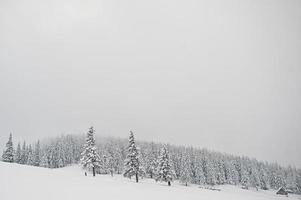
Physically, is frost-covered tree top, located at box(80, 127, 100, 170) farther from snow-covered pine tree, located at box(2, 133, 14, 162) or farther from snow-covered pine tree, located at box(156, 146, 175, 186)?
snow-covered pine tree, located at box(2, 133, 14, 162)

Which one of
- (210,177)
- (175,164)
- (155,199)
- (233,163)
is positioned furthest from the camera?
(233,163)

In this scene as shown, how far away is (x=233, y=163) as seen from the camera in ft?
456

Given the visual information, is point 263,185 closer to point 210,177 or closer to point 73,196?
point 210,177

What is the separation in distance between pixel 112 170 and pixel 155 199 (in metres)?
82.7

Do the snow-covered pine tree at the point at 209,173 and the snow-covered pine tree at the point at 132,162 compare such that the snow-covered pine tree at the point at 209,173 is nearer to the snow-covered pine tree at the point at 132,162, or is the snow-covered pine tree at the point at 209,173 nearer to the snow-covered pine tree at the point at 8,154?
the snow-covered pine tree at the point at 132,162

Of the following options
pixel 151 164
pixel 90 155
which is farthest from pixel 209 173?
pixel 90 155

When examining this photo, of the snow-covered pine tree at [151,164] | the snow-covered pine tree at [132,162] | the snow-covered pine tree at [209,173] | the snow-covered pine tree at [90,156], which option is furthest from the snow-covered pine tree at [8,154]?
the snow-covered pine tree at [209,173]

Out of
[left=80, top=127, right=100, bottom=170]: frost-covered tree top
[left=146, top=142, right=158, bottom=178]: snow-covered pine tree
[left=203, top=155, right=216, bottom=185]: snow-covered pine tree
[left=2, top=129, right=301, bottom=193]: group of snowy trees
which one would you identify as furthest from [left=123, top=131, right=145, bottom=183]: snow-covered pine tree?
[left=203, top=155, right=216, bottom=185]: snow-covered pine tree

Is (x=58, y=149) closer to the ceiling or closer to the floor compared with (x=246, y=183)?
closer to the ceiling

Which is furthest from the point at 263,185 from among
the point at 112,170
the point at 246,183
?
the point at 112,170

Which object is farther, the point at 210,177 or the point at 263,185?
the point at 263,185

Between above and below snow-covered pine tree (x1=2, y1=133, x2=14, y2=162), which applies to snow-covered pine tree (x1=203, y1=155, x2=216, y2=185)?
below

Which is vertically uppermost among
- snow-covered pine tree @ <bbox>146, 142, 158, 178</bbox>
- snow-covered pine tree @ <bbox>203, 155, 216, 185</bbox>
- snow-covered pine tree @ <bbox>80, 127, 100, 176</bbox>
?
snow-covered pine tree @ <bbox>80, 127, 100, 176</bbox>

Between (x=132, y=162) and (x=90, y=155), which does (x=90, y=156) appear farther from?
(x=132, y=162)
